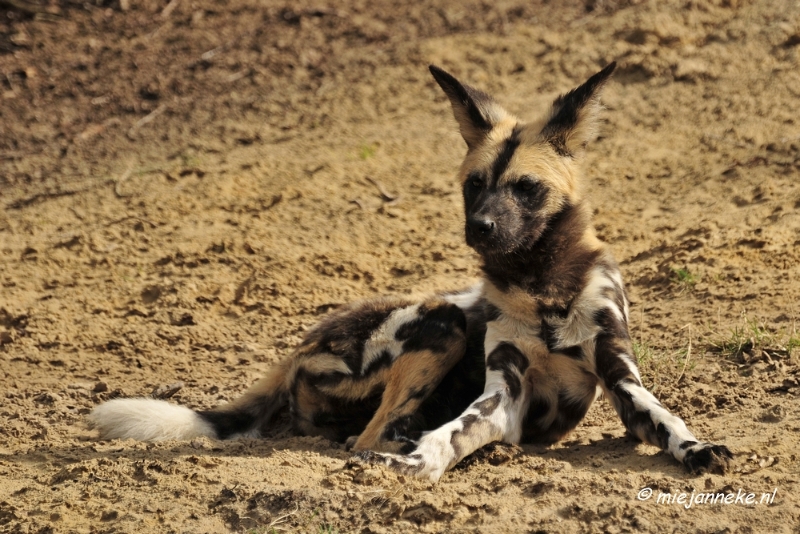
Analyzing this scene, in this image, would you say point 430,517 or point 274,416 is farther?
point 274,416

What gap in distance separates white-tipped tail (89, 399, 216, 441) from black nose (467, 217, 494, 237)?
1.32 meters

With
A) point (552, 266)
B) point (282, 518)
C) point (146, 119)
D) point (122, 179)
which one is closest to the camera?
point (282, 518)

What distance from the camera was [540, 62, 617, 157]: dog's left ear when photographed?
151 inches

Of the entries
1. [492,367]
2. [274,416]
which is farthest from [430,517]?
[274,416]

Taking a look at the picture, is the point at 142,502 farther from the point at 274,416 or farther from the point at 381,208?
the point at 381,208

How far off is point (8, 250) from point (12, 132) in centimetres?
211

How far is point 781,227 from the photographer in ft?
16.0

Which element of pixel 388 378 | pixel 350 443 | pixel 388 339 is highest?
pixel 388 339

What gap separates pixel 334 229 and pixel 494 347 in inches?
91.4

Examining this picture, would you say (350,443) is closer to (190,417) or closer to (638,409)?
(190,417)

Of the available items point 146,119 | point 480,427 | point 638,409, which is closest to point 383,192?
point 146,119

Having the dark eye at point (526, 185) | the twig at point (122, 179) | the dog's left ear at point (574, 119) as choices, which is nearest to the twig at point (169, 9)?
the twig at point (122, 179)

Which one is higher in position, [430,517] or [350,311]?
[350,311]

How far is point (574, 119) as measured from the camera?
3.89 m
